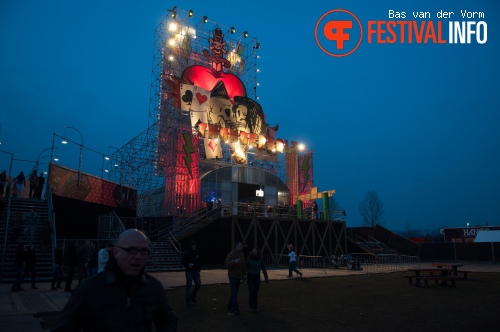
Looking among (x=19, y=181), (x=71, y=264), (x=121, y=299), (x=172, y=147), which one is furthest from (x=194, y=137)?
(x=121, y=299)

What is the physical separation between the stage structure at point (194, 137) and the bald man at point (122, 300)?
2987 cm

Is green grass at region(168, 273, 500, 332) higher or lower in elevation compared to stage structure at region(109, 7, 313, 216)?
lower

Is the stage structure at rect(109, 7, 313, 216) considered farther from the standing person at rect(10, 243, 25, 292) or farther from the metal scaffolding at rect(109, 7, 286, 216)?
the standing person at rect(10, 243, 25, 292)

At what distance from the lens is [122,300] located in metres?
2.91

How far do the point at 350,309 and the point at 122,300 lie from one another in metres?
9.39

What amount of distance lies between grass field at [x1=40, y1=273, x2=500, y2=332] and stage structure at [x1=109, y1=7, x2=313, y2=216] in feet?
63.8

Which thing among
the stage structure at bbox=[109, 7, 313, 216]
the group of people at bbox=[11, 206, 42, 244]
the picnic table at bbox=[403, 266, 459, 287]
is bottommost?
the picnic table at bbox=[403, 266, 459, 287]

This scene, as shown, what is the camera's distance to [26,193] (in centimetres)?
2952

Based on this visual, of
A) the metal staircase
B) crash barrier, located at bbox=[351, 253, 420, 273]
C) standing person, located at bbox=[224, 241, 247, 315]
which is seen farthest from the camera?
crash barrier, located at bbox=[351, 253, 420, 273]

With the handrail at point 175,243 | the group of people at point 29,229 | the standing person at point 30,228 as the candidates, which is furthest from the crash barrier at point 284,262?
the standing person at point 30,228

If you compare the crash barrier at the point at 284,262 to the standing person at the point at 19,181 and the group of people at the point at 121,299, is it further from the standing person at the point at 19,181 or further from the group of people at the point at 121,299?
the group of people at the point at 121,299

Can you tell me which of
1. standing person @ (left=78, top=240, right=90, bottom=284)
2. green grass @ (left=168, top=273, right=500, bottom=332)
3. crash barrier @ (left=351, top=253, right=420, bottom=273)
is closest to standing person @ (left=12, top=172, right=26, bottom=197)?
standing person @ (left=78, top=240, right=90, bottom=284)

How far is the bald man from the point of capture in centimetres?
285

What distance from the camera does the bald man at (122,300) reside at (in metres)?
2.85
